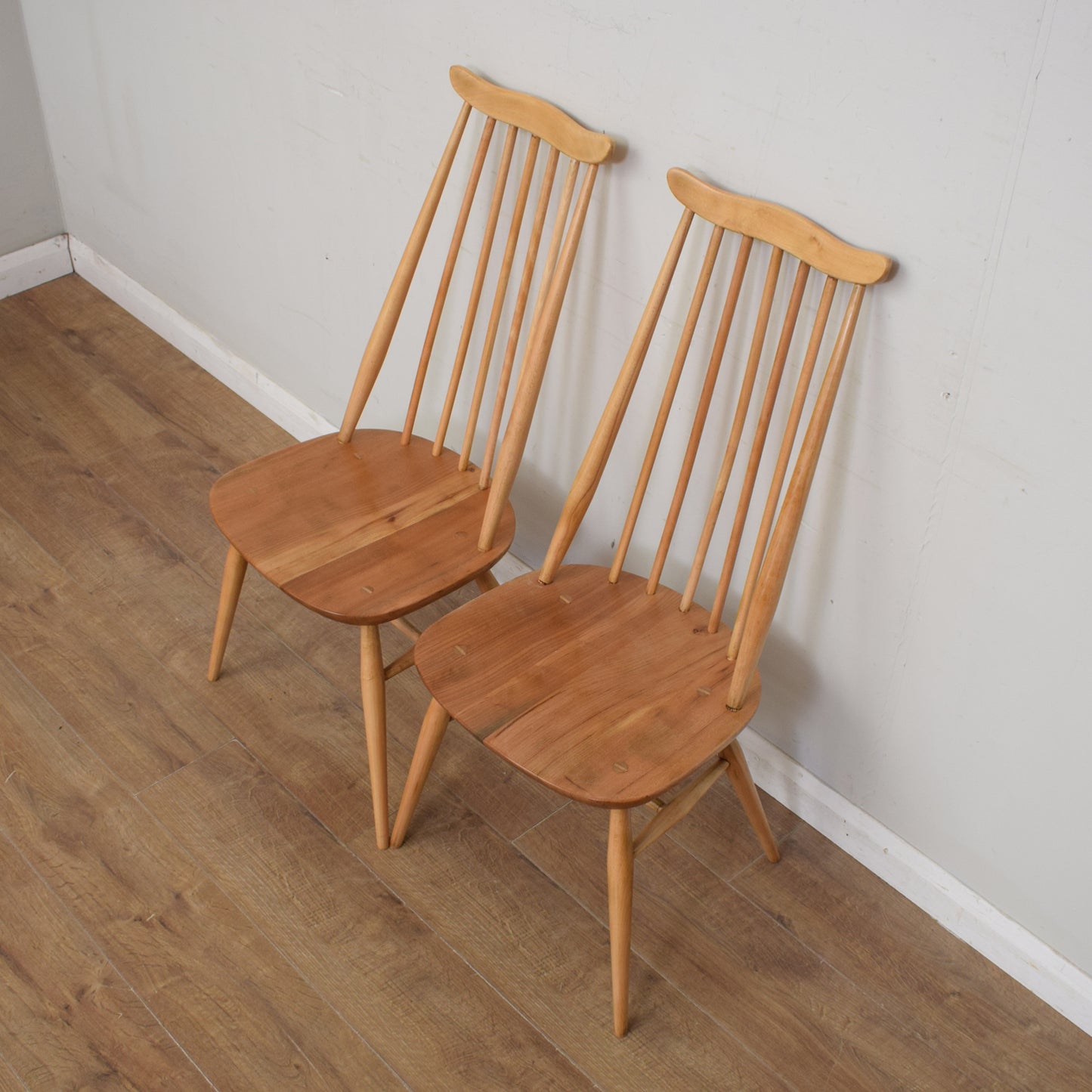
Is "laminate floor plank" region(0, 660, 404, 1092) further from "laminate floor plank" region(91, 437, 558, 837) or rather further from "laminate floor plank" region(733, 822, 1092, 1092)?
"laminate floor plank" region(733, 822, 1092, 1092)

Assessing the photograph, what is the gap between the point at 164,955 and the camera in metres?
1.74

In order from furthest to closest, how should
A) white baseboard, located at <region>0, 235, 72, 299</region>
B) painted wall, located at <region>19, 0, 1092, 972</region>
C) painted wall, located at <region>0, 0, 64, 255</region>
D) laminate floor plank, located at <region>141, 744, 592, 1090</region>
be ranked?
white baseboard, located at <region>0, 235, 72, 299</region> < painted wall, located at <region>0, 0, 64, 255</region> < laminate floor plank, located at <region>141, 744, 592, 1090</region> < painted wall, located at <region>19, 0, 1092, 972</region>

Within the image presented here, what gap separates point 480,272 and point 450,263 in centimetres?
6

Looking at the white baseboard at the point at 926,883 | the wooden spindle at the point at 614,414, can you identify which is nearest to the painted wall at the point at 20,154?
the wooden spindle at the point at 614,414

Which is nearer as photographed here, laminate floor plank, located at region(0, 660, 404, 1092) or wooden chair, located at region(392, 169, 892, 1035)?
wooden chair, located at region(392, 169, 892, 1035)

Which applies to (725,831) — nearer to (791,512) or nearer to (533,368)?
(791,512)

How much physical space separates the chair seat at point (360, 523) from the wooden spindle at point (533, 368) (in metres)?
0.07

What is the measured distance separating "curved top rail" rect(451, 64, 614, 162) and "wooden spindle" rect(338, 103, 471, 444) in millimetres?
36

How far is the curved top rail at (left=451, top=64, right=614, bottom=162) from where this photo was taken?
1.69 meters

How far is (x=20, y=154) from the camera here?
10.0ft

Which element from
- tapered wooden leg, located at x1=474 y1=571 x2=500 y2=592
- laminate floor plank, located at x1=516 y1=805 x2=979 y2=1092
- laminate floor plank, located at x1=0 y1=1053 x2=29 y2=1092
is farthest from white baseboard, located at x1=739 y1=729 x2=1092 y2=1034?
laminate floor plank, located at x1=0 y1=1053 x2=29 y2=1092

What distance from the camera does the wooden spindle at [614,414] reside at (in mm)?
1622

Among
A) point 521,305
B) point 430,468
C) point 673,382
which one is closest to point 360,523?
point 430,468

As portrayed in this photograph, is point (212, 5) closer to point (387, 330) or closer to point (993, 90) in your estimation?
point (387, 330)
